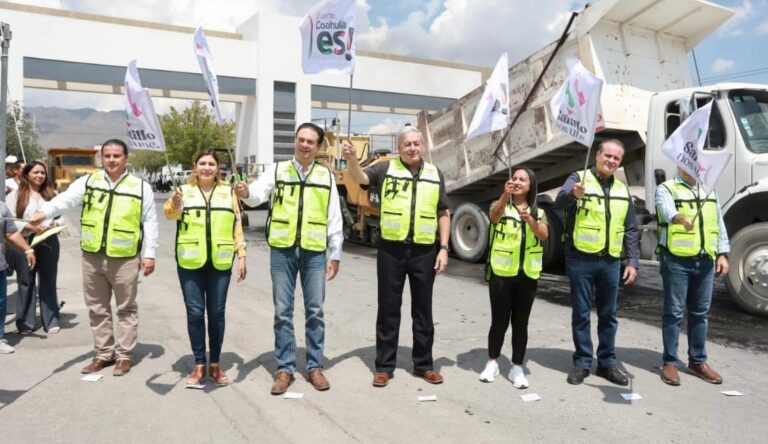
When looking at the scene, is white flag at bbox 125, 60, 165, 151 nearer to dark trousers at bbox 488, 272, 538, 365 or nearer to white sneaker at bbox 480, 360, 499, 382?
dark trousers at bbox 488, 272, 538, 365

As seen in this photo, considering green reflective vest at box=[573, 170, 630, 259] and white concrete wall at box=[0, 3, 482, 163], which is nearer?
green reflective vest at box=[573, 170, 630, 259]

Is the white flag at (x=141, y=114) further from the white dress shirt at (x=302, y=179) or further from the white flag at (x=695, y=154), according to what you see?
the white flag at (x=695, y=154)

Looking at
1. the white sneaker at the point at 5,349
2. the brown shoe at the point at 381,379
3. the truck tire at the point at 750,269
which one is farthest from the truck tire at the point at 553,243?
the white sneaker at the point at 5,349

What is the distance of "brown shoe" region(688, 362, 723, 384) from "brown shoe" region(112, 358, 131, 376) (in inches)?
168

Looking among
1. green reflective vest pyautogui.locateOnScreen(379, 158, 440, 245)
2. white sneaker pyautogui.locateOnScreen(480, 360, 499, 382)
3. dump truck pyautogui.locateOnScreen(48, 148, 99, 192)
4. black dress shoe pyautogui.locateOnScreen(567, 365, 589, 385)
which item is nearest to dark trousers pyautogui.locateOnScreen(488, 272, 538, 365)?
white sneaker pyautogui.locateOnScreen(480, 360, 499, 382)

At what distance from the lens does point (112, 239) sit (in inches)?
180

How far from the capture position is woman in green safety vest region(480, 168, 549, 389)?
443cm

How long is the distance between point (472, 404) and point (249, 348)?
2.20m

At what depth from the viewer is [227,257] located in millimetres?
4375

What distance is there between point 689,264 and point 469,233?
6.36 metres

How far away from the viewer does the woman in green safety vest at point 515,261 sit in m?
4.43

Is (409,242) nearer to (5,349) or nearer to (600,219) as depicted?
(600,219)

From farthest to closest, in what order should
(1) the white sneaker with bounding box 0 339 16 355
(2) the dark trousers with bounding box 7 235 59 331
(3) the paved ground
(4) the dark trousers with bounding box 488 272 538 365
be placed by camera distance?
(2) the dark trousers with bounding box 7 235 59 331 → (1) the white sneaker with bounding box 0 339 16 355 → (4) the dark trousers with bounding box 488 272 538 365 → (3) the paved ground

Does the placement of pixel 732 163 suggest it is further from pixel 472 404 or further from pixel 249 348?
pixel 249 348
